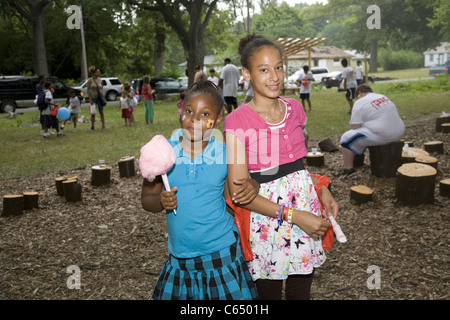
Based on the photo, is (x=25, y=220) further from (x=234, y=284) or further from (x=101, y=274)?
(x=234, y=284)

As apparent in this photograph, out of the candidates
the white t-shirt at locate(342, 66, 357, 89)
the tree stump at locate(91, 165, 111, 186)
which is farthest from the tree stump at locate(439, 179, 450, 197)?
the white t-shirt at locate(342, 66, 357, 89)

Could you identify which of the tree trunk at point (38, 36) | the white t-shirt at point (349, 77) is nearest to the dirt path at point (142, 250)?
the white t-shirt at point (349, 77)

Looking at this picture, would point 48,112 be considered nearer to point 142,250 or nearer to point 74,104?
point 74,104

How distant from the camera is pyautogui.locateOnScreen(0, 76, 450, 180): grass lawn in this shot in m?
9.52

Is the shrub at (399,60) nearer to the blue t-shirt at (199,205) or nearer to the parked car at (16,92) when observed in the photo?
the parked car at (16,92)

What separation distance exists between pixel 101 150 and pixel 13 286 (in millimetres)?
6758

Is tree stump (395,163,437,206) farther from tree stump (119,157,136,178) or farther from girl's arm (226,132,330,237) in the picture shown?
tree stump (119,157,136,178)

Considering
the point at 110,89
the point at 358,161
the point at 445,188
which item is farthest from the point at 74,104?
the point at 110,89

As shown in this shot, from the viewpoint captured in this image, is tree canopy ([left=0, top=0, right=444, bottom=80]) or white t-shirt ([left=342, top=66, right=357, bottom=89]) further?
tree canopy ([left=0, top=0, right=444, bottom=80])

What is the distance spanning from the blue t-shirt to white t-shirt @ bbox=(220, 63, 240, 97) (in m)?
12.3

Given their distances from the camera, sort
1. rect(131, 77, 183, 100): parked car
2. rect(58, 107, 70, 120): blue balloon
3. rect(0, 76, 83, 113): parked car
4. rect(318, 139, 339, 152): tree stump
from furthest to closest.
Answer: rect(131, 77, 183, 100): parked car → rect(0, 76, 83, 113): parked car → rect(58, 107, 70, 120): blue balloon → rect(318, 139, 339, 152): tree stump

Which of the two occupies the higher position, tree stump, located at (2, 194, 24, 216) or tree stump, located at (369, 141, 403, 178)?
tree stump, located at (369, 141, 403, 178)

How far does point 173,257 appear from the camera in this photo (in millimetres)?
2312
